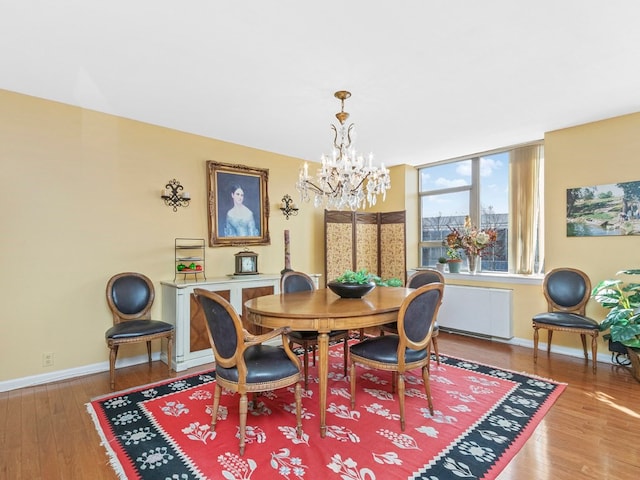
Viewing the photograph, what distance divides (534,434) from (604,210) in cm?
276

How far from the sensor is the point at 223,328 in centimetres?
211

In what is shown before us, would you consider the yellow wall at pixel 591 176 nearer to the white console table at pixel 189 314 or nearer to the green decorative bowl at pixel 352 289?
the green decorative bowl at pixel 352 289

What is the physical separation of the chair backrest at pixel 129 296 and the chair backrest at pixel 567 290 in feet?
14.8

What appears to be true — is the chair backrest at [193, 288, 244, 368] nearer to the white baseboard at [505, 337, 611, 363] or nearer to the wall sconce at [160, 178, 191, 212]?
the wall sconce at [160, 178, 191, 212]

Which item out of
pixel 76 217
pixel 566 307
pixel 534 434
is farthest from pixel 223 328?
pixel 566 307

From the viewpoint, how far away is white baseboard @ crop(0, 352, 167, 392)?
2957 mm

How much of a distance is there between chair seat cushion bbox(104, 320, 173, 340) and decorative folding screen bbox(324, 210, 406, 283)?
2.43 metres

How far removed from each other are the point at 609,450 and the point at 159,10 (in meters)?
3.85

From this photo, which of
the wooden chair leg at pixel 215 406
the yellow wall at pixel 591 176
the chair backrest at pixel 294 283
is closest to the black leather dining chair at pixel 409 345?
the wooden chair leg at pixel 215 406

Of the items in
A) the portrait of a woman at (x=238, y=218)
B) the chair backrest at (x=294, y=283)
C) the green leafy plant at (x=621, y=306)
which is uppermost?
the portrait of a woman at (x=238, y=218)

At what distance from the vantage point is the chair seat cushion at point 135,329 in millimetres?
3035

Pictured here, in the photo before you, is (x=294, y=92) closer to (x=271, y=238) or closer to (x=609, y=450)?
(x=271, y=238)

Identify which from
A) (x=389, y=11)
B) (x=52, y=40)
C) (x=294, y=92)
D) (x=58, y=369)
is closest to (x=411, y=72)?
(x=389, y=11)

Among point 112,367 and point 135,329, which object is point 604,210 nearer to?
point 135,329
